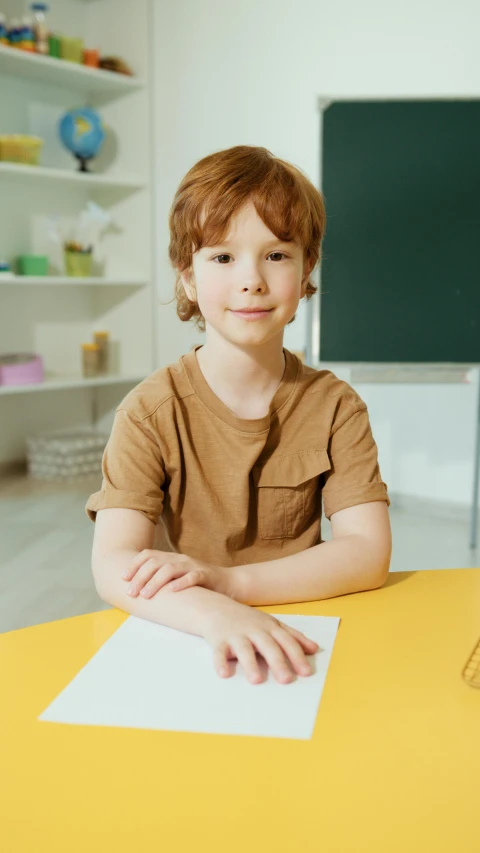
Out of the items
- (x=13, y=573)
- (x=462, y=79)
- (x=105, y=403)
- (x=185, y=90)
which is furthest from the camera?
(x=105, y=403)

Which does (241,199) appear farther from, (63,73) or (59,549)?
(63,73)

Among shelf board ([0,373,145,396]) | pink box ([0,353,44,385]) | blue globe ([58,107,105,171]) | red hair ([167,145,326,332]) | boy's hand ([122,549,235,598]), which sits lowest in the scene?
shelf board ([0,373,145,396])

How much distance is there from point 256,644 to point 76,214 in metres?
3.78

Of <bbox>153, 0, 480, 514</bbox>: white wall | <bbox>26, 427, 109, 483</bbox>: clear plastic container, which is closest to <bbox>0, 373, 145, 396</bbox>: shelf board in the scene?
<bbox>26, 427, 109, 483</bbox>: clear plastic container

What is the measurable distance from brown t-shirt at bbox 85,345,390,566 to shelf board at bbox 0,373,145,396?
2.60 meters

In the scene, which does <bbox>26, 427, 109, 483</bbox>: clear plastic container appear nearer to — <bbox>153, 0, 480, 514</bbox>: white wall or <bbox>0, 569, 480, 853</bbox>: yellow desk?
<bbox>153, 0, 480, 514</bbox>: white wall

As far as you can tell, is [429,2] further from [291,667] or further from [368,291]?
[291,667]

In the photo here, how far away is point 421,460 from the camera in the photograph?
342 cm

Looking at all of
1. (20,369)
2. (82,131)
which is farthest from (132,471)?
(82,131)

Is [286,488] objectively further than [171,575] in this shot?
Yes

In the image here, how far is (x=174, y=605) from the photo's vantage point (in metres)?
0.80

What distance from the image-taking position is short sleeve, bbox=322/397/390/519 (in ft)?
3.42

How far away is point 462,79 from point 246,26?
1.00 metres

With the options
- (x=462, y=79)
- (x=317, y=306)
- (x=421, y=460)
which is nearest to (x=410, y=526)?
(x=421, y=460)
